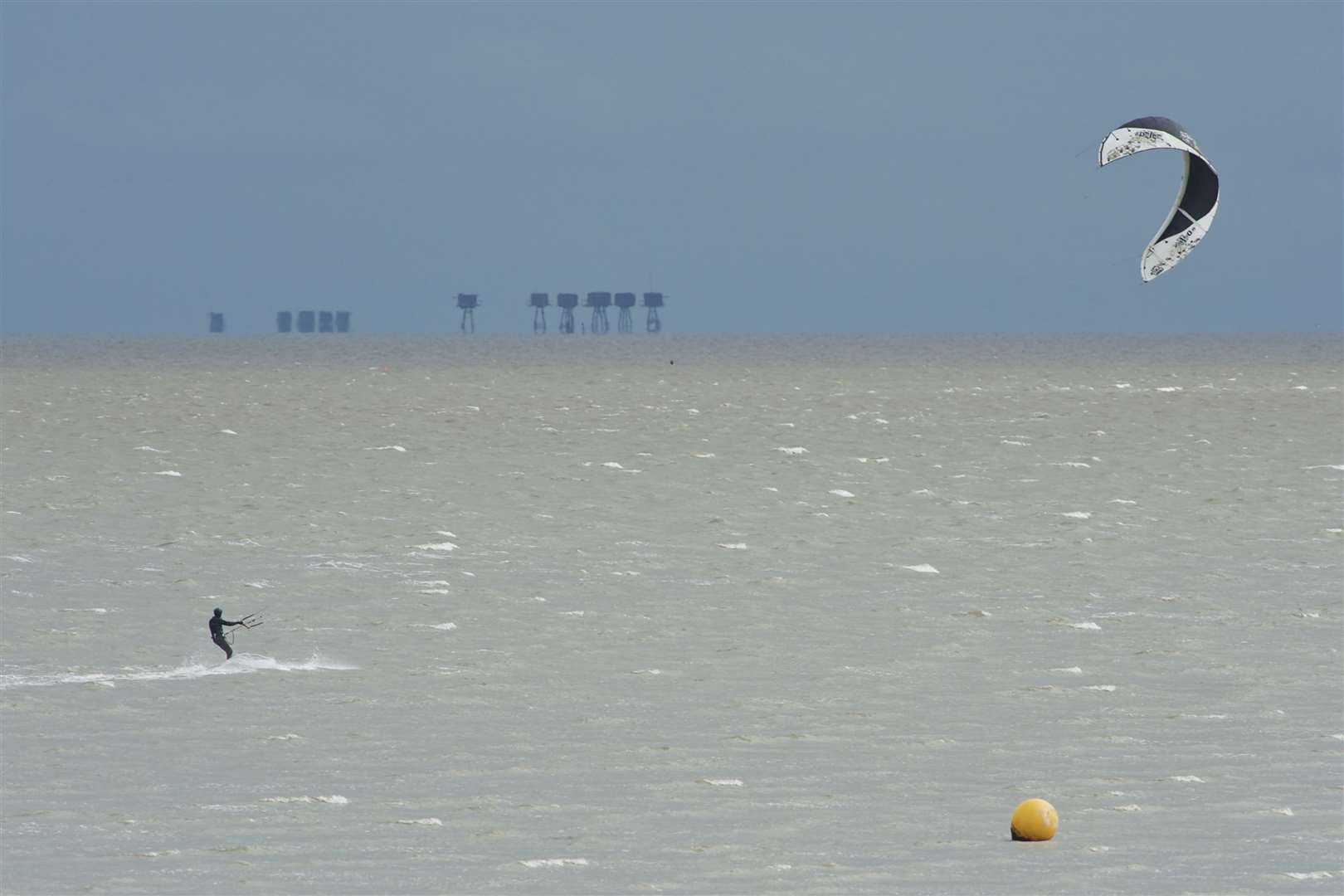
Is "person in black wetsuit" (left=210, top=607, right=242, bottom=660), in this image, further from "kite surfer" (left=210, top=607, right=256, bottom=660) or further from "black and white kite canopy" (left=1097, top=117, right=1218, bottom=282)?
"black and white kite canopy" (left=1097, top=117, right=1218, bottom=282)

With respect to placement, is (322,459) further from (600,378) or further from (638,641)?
(600,378)

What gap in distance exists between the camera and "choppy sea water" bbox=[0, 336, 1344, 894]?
39.5 feet

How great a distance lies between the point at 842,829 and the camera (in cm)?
1245

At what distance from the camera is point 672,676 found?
1769 cm

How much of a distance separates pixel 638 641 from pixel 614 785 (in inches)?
233

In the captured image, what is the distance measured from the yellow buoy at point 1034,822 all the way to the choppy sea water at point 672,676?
0.10 m

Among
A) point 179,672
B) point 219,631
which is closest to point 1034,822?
point 219,631

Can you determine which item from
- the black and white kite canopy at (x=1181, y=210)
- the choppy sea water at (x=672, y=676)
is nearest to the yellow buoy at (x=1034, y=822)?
the choppy sea water at (x=672, y=676)

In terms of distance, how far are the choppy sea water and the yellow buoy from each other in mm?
101

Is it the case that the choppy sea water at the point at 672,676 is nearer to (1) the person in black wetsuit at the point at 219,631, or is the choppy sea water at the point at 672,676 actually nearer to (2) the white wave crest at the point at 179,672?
(2) the white wave crest at the point at 179,672

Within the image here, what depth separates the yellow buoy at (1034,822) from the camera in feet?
39.9

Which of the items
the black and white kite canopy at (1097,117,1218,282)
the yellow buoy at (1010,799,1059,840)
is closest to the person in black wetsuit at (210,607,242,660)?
the yellow buoy at (1010,799,1059,840)

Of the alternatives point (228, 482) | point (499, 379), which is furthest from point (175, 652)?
point (499, 379)

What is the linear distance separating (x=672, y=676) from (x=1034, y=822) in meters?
5.89
